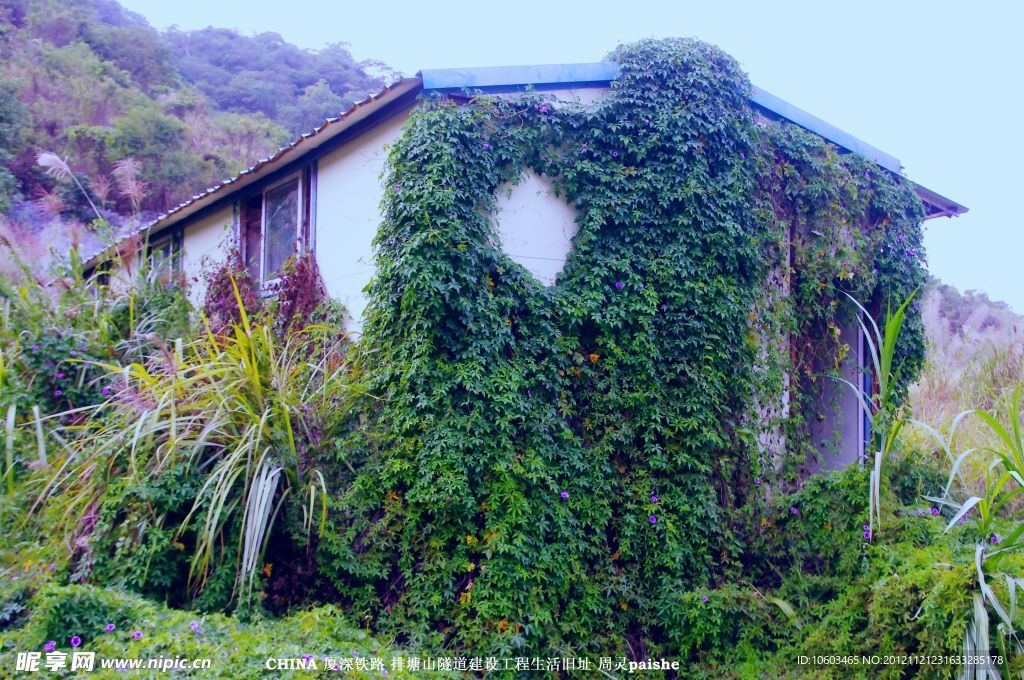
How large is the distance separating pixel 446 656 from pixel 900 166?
281 inches

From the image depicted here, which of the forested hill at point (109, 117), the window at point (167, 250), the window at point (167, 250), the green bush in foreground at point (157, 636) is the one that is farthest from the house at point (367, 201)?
the forested hill at point (109, 117)

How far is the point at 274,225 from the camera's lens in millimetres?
8703

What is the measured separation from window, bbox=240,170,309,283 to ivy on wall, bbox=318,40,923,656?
2350 millimetres

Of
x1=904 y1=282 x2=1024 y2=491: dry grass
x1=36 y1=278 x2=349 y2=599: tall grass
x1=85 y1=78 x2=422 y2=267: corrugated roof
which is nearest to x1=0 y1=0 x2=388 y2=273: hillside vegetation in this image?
x1=85 y1=78 x2=422 y2=267: corrugated roof

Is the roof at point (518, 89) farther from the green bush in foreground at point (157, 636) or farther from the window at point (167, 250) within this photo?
the green bush in foreground at point (157, 636)

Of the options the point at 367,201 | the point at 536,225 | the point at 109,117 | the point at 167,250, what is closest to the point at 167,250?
the point at 167,250

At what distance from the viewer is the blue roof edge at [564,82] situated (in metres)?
6.04

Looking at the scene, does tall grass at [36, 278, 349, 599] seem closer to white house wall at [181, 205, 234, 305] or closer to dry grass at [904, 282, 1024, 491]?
white house wall at [181, 205, 234, 305]

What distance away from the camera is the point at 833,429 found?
7918mm

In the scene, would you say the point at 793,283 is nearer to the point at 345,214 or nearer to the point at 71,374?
Answer: the point at 345,214

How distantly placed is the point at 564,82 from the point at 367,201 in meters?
2.20

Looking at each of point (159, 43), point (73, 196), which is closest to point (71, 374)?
point (73, 196)

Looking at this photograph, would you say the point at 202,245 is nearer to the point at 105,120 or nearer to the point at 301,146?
the point at 301,146

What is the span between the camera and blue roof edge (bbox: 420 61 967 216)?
6.04 m
